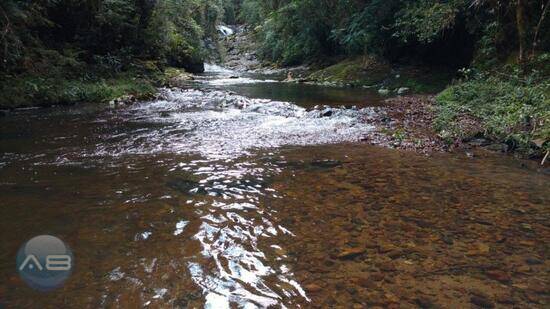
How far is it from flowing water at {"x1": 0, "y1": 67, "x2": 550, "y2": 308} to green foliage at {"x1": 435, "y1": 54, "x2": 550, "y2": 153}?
3.35 feet

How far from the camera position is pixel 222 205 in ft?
16.0

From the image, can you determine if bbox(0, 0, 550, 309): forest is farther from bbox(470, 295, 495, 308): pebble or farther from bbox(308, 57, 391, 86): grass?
bbox(308, 57, 391, 86): grass

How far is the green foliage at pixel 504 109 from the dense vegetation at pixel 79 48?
11.2 metres

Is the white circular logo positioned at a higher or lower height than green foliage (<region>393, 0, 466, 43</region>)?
lower

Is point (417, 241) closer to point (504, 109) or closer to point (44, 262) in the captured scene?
point (44, 262)

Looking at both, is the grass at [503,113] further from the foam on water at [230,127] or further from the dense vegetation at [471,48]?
the foam on water at [230,127]

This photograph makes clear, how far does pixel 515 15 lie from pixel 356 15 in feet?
38.2

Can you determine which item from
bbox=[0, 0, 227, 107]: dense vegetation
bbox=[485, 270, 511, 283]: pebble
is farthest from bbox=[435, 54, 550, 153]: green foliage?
bbox=[0, 0, 227, 107]: dense vegetation

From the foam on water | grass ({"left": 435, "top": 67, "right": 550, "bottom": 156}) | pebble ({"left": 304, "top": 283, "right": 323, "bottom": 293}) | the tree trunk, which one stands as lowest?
pebble ({"left": 304, "top": 283, "right": 323, "bottom": 293})

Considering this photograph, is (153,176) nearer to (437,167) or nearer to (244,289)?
(244,289)

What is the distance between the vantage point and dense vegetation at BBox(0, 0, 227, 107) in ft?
39.7

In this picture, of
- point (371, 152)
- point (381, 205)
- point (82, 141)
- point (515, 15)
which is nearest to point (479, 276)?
point (381, 205)

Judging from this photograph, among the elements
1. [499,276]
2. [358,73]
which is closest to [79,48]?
[358,73]

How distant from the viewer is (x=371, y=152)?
7.61 metres
